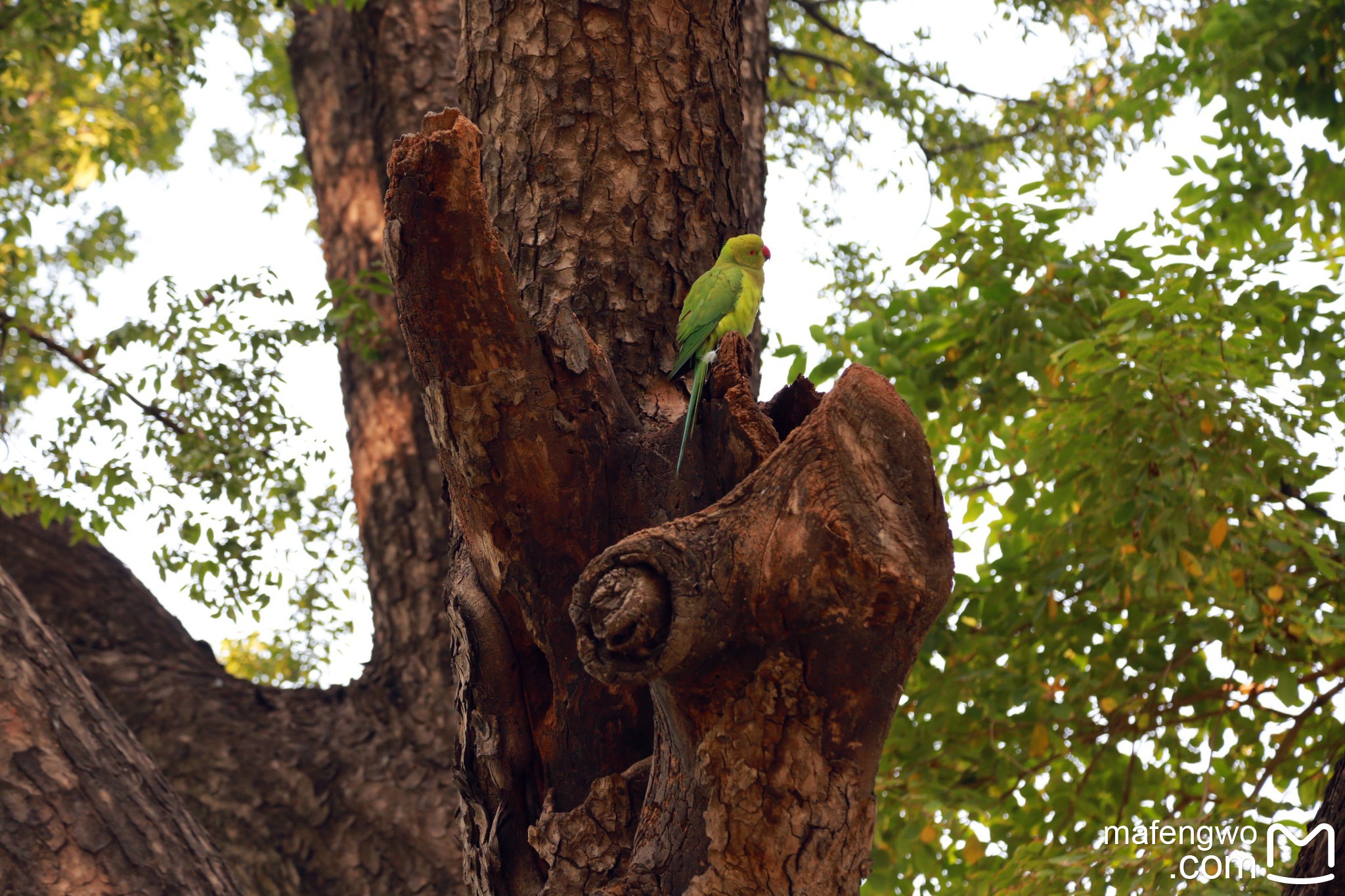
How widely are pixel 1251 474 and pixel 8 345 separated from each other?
5822 millimetres

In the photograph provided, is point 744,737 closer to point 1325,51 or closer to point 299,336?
point 299,336

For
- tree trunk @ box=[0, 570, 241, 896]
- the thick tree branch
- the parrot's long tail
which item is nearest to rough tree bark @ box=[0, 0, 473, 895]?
Result: the thick tree branch

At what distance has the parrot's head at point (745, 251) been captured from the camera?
279 cm

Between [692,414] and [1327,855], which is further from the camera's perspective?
[1327,855]

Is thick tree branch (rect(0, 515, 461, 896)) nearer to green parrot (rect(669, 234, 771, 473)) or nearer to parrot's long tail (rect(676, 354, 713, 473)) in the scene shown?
green parrot (rect(669, 234, 771, 473))

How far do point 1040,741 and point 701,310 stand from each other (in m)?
2.54

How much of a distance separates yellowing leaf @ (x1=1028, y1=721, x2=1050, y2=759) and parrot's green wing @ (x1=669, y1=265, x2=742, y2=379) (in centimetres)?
241

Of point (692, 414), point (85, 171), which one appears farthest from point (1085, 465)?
point (85, 171)

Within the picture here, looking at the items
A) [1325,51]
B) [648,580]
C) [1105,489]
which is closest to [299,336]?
[1105,489]

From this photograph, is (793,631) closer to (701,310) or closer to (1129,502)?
(701,310)

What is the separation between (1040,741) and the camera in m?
4.18

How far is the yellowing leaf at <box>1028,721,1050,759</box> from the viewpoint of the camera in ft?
13.7

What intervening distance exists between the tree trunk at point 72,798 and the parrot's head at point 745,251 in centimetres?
215

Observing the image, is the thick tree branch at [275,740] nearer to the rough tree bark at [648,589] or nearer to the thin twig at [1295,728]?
the rough tree bark at [648,589]
